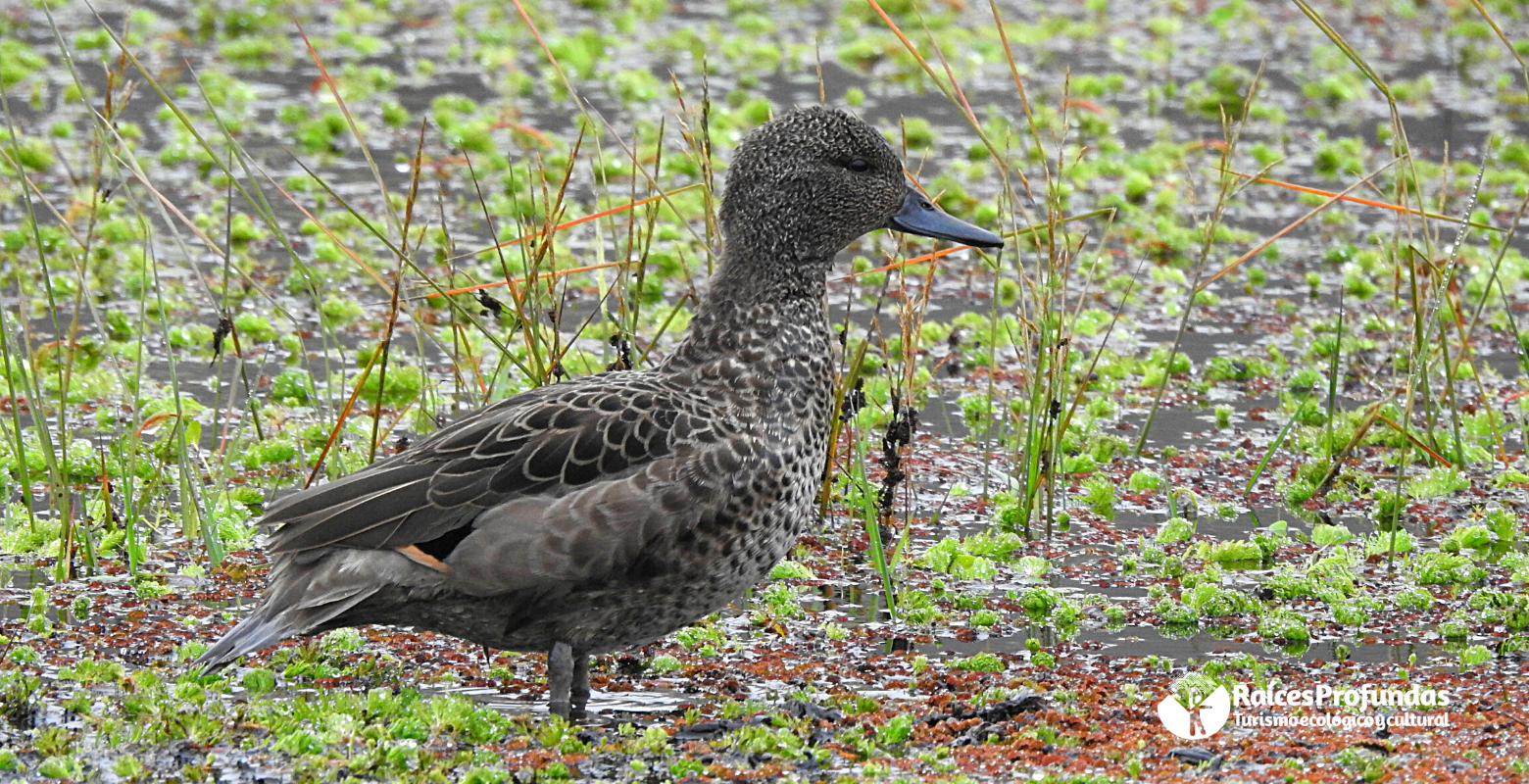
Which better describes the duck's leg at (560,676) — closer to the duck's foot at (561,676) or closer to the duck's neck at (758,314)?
the duck's foot at (561,676)

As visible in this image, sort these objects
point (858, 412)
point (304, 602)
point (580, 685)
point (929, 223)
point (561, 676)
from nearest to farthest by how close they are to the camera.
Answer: point (304, 602) < point (561, 676) < point (580, 685) < point (929, 223) < point (858, 412)

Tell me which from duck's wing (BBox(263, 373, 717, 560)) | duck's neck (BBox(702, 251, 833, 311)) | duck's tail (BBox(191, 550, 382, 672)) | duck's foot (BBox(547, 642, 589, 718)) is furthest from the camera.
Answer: duck's neck (BBox(702, 251, 833, 311))

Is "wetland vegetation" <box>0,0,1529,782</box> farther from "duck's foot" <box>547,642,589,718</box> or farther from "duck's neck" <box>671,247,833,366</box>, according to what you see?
"duck's neck" <box>671,247,833,366</box>

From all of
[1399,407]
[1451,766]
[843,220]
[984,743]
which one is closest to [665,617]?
[984,743]

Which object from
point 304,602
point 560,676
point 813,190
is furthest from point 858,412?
point 304,602

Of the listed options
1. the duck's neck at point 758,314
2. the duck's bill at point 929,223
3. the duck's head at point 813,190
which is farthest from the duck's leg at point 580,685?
the duck's bill at point 929,223

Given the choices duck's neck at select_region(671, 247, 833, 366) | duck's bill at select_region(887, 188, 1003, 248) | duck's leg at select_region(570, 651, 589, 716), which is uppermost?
Result: duck's bill at select_region(887, 188, 1003, 248)

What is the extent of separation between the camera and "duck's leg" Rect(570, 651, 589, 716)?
5246 mm

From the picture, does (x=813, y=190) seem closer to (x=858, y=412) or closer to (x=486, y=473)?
(x=486, y=473)

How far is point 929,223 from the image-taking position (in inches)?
225

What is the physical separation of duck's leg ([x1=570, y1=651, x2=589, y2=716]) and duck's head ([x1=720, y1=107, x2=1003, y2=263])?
4.01ft

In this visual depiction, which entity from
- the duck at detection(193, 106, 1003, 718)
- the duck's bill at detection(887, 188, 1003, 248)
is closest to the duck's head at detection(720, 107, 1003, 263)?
the duck's bill at detection(887, 188, 1003, 248)

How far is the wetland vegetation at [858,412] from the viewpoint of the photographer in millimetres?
4988

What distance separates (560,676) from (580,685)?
175 mm
